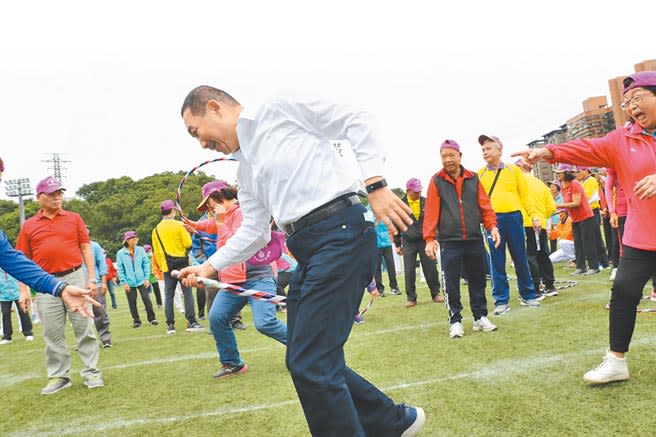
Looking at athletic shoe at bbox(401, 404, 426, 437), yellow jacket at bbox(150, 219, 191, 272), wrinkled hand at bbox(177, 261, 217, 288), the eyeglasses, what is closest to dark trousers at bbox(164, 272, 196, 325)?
yellow jacket at bbox(150, 219, 191, 272)

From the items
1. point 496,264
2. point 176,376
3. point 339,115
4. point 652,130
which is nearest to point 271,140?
point 339,115

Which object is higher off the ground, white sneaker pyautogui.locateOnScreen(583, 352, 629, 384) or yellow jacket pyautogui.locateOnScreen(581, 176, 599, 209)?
yellow jacket pyautogui.locateOnScreen(581, 176, 599, 209)

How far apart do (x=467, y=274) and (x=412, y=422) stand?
3.54 m

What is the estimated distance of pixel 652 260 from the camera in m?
3.79

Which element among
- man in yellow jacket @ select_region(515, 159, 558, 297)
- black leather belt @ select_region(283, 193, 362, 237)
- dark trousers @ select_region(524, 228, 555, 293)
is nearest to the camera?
black leather belt @ select_region(283, 193, 362, 237)

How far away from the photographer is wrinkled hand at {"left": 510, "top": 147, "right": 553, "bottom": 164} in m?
4.00

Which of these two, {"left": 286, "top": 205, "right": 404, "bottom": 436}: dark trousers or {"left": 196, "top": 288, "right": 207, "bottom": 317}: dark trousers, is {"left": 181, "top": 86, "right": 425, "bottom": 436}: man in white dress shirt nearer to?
{"left": 286, "top": 205, "right": 404, "bottom": 436}: dark trousers

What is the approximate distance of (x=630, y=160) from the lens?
3.89m

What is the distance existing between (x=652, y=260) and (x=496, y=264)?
383cm

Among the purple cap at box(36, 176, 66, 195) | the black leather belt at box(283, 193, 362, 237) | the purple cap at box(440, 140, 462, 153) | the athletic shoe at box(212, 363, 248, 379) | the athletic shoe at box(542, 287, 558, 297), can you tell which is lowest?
the athletic shoe at box(542, 287, 558, 297)

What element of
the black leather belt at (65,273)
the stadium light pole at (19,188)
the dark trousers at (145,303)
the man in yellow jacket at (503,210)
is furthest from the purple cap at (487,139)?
the stadium light pole at (19,188)

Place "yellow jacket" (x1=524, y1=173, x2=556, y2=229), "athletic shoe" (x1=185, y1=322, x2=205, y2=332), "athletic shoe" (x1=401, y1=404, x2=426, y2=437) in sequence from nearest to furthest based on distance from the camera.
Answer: "athletic shoe" (x1=401, y1=404, x2=426, y2=437) < "yellow jacket" (x1=524, y1=173, x2=556, y2=229) < "athletic shoe" (x1=185, y1=322, x2=205, y2=332)

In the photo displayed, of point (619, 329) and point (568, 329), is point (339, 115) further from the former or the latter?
point (568, 329)

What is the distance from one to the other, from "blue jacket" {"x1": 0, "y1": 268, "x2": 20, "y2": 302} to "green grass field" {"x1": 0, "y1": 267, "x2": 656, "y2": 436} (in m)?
4.16
